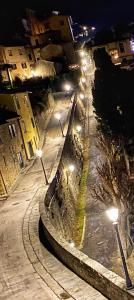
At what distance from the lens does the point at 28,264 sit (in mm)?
18016

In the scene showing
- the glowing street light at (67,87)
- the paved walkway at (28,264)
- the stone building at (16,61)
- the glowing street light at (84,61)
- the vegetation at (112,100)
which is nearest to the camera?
the paved walkway at (28,264)

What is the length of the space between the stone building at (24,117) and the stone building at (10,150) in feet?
2.89

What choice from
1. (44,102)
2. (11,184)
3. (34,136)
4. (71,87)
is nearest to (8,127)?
(11,184)

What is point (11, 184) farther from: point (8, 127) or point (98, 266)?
point (98, 266)

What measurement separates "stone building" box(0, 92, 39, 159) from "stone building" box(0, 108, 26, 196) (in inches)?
34.7

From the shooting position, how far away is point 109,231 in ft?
93.2

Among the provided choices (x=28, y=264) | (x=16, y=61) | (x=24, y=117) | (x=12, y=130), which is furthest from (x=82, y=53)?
(x=28, y=264)

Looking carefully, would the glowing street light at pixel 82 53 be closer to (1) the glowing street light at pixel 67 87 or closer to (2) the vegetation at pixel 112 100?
(1) the glowing street light at pixel 67 87

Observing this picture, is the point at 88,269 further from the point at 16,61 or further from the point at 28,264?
the point at 16,61

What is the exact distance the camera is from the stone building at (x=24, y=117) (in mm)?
42125

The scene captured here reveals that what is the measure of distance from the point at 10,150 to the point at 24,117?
28.0 feet

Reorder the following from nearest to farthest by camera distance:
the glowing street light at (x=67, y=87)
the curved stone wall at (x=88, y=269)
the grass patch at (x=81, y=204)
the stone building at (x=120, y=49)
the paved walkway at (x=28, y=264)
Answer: the curved stone wall at (x=88, y=269), the paved walkway at (x=28, y=264), the grass patch at (x=81, y=204), the glowing street light at (x=67, y=87), the stone building at (x=120, y=49)

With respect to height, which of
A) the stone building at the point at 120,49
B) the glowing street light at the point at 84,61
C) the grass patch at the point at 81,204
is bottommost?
the grass patch at the point at 81,204

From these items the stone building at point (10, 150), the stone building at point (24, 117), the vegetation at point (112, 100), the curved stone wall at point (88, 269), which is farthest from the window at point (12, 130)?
the curved stone wall at point (88, 269)
